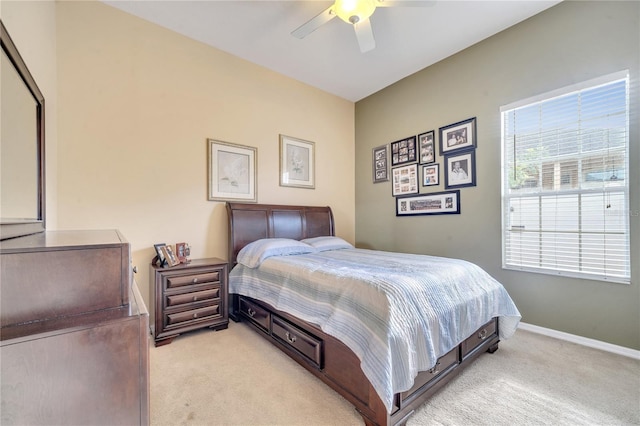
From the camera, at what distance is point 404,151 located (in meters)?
3.81

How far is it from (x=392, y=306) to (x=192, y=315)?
2022mm

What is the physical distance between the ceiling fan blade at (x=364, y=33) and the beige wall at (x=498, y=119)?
1449 mm

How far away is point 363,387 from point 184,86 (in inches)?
131

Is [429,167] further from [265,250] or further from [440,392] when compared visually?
[440,392]

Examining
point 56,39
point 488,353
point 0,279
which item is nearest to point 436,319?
point 488,353

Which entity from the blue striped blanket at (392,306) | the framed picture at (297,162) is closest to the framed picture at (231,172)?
the framed picture at (297,162)

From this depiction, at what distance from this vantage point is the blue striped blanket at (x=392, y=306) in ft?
4.50

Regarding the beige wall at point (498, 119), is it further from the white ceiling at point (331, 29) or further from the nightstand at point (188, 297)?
the nightstand at point (188, 297)

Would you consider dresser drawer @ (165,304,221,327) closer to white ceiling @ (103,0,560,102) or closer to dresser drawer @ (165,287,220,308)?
dresser drawer @ (165,287,220,308)

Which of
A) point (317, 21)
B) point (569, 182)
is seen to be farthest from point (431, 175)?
point (317, 21)

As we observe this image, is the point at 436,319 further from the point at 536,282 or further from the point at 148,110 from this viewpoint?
the point at 148,110

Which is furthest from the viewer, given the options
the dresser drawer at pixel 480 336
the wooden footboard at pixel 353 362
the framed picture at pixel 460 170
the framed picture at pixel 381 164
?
the framed picture at pixel 381 164

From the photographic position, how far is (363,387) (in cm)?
149

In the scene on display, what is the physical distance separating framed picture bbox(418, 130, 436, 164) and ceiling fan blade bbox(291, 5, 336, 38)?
6.55 ft
